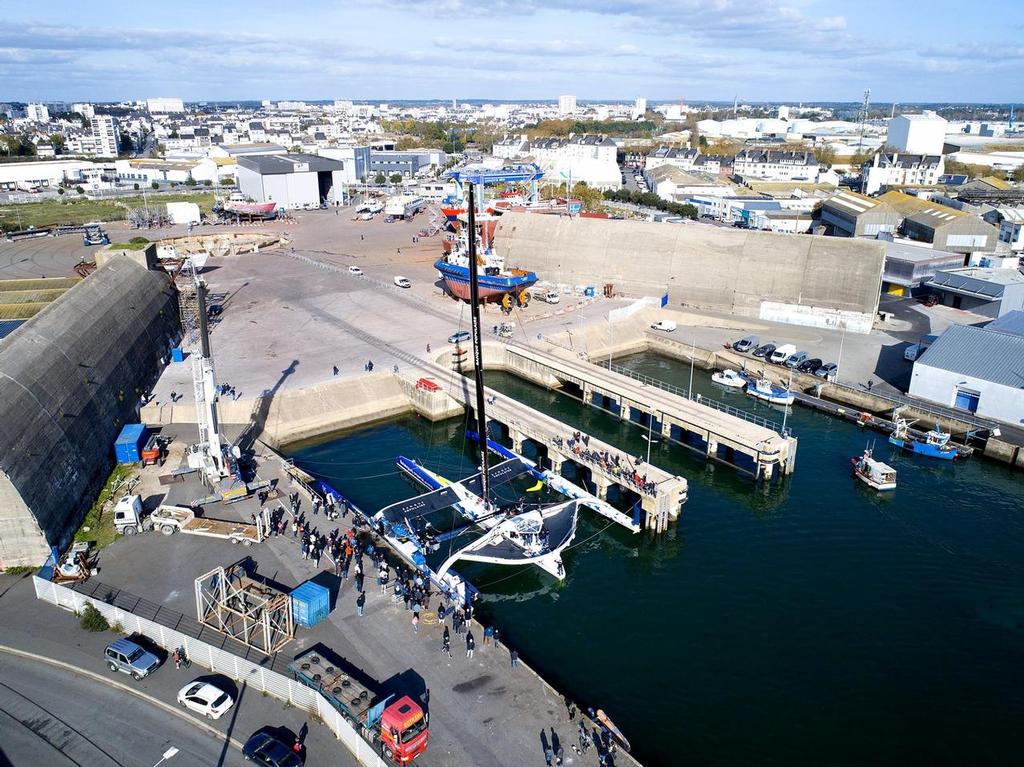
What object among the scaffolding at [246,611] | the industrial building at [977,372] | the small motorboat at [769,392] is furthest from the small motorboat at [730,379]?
the scaffolding at [246,611]

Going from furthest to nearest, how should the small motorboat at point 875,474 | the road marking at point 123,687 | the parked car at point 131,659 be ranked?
1. the small motorboat at point 875,474
2. the parked car at point 131,659
3. the road marking at point 123,687

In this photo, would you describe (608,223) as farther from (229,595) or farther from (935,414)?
(229,595)

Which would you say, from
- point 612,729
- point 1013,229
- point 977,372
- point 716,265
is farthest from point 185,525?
point 1013,229

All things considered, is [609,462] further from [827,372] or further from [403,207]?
[403,207]

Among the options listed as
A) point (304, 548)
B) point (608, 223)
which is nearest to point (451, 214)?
point (608, 223)

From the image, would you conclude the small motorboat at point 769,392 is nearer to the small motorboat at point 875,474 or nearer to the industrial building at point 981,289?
the small motorboat at point 875,474

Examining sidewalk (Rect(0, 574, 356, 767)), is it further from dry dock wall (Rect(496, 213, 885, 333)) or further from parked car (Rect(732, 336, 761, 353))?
dry dock wall (Rect(496, 213, 885, 333))
